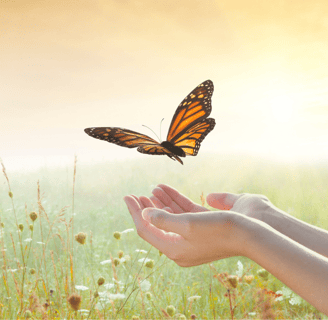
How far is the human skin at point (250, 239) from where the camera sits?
3.46 ft

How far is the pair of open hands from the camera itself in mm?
1287

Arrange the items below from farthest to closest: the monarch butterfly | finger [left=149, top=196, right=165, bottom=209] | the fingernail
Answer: the monarch butterfly < finger [left=149, top=196, right=165, bottom=209] < the fingernail

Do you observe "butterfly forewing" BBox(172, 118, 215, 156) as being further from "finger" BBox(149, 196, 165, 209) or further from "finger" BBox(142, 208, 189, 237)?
"finger" BBox(142, 208, 189, 237)

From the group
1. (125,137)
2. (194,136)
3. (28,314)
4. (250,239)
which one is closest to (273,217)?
(250,239)

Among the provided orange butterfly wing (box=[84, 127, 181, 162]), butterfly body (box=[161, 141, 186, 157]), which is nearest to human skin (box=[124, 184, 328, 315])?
orange butterfly wing (box=[84, 127, 181, 162])

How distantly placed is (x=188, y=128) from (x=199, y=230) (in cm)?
104

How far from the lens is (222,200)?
2.00 meters

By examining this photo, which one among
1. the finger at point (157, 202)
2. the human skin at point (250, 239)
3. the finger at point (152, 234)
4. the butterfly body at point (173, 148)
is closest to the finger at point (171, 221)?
the human skin at point (250, 239)

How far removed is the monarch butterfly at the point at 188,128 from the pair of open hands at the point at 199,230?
425 mm

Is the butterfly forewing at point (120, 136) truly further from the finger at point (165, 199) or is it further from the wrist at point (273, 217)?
the wrist at point (273, 217)

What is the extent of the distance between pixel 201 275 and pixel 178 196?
1176mm

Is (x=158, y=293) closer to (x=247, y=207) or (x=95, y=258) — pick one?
(x=95, y=258)

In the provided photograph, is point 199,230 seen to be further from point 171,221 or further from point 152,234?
point 152,234

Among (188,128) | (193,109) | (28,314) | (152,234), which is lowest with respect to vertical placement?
(28,314)
